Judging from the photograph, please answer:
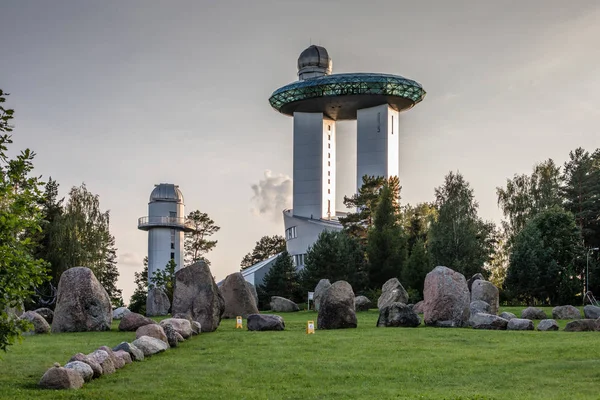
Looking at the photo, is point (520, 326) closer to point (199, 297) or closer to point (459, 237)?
point (199, 297)

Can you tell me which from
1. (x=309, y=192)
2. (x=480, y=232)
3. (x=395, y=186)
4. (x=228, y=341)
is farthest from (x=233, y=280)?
(x=309, y=192)

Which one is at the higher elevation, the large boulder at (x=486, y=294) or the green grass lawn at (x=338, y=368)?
the large boulder at (x=486, y=294)

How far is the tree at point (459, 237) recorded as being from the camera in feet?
178

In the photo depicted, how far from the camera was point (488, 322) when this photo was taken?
27.6 meters

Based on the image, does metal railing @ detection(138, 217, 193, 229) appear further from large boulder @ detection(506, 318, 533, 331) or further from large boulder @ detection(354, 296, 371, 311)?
large boulder @ detection(506, 318, 533, 331)

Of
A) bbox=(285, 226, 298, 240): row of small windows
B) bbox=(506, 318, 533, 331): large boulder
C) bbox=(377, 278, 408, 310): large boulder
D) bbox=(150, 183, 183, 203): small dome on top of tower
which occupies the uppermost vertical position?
bbox=(150, 183, 183, 203): small dome on top of tower

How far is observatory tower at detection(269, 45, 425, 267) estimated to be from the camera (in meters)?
86.3

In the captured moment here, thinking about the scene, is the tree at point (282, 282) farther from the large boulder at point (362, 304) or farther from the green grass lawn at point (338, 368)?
the green grass lawn at point (338, 368)

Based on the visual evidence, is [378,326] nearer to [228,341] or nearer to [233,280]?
[228,341]

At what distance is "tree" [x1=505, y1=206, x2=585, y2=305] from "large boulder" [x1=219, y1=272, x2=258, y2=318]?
922 inches

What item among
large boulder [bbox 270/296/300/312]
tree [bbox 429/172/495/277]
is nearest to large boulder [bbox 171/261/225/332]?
large boulder [bbox 270/296/300/312]

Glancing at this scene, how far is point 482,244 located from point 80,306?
129 ft

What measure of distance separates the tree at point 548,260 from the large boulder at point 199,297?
3069 centimetres

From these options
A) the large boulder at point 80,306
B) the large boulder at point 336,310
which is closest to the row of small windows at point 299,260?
the large boulder at point 336,310
